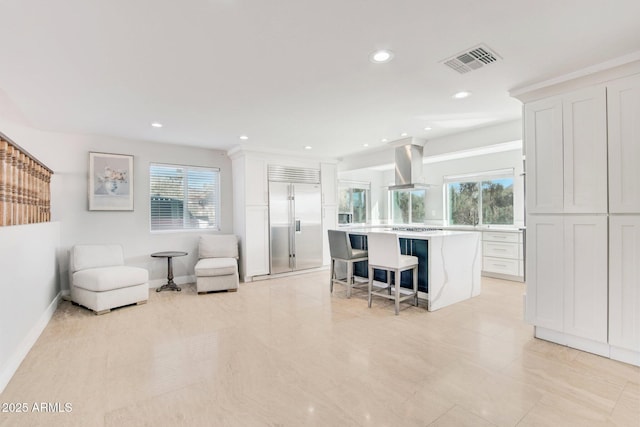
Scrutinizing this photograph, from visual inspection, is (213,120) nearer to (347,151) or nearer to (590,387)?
(347,151)

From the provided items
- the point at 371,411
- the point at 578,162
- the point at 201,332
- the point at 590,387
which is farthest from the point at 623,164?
the point at 201,332

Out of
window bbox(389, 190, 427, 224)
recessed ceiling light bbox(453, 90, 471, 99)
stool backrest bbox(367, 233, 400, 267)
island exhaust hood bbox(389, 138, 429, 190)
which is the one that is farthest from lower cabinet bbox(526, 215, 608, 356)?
window bbox(389, 190, 427, 224)

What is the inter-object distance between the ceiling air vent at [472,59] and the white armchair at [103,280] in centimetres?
434

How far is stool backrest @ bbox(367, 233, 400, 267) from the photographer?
11.6ft

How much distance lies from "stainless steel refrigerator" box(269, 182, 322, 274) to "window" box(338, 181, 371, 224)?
5.47 feet

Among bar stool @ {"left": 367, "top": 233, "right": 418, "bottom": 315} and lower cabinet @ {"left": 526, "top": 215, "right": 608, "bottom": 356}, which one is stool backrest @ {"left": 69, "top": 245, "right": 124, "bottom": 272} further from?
lower cabinet @ {"left": 526, "top": 215, "right": 608, "bottom": 356}

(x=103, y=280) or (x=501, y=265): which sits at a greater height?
(x=103, y=280)

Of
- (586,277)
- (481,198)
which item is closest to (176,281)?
(586,277)

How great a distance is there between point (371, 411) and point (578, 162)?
8.69 feet

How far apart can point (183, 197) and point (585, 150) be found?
5.56 meters

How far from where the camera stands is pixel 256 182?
5.43 metres

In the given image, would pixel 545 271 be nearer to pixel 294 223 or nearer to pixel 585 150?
pixel 585 150

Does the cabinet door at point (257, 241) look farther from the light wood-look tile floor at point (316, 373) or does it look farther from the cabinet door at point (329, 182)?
the light wood-look tile floor at point (316, 373)

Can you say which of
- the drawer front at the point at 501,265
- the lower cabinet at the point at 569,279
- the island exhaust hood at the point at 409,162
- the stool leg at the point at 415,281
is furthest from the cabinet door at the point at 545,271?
the drawer front at the point at 501,265
